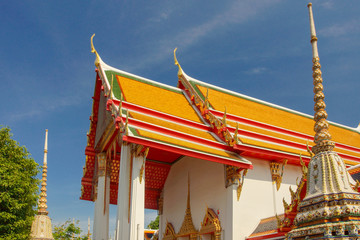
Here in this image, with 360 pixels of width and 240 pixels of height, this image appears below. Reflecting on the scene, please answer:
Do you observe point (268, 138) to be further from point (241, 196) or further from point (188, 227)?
point (188, 227)

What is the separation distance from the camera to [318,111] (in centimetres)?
401

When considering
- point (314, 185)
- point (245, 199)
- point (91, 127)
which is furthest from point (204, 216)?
point (314, 185)

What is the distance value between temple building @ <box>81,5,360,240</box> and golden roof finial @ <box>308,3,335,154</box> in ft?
12.2

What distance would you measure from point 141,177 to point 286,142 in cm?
537

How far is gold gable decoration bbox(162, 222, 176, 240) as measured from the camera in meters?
13.5

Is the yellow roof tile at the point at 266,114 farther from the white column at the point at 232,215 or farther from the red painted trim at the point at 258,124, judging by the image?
the white column at the point at 232,215

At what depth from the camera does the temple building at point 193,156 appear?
993cm

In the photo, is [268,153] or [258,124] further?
[258,124]

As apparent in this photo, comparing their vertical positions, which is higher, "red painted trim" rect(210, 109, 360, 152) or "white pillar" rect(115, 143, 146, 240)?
"red painted trim" rect(210, 109, 360, 152)

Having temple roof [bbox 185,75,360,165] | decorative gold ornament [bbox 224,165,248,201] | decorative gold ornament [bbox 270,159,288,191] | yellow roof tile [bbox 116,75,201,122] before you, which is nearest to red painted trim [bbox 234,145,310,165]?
temple roof [bbox 185,75,360,165]

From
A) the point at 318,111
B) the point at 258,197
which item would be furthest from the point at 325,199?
the point at 258,197

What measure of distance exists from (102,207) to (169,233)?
8.96 feet

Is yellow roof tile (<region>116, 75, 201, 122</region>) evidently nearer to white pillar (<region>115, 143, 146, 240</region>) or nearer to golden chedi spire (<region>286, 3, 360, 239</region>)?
white pillar (<region>115, 143, 146, 240</region>)

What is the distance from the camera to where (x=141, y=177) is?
31.7 feet
